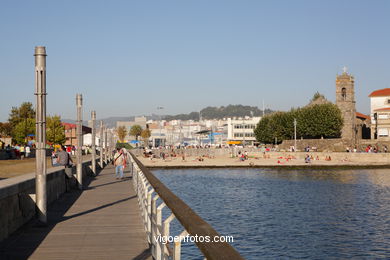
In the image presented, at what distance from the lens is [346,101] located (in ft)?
443

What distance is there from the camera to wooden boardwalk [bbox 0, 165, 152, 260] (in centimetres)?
917

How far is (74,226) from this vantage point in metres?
12.3

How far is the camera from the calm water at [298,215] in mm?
26312

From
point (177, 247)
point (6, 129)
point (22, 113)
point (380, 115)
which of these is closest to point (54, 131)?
point (22, 113)

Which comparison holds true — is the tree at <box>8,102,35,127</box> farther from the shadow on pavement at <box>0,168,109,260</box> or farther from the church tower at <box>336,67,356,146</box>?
the shadow on pavement at <box>0,168,109,260</box>

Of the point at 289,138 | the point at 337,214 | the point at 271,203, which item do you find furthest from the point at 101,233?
the point at 289,138

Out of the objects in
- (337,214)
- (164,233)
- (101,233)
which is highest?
(164,233)

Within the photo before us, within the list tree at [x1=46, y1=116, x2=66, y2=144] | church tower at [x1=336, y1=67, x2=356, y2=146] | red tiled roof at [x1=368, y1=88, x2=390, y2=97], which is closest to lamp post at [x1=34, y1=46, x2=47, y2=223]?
tree at [x1=46, y1=116, x2=66, y2=144]

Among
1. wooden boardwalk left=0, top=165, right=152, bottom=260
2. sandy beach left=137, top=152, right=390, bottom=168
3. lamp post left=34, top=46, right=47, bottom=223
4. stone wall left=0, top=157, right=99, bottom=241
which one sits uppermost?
lamp post left=34, top=46, right=47, bottom=223

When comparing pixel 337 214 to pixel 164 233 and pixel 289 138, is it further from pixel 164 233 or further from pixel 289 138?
pixel 289 138

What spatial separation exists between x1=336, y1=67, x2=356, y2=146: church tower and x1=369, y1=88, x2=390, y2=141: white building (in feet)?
18.5

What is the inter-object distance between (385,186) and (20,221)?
61.1 meters

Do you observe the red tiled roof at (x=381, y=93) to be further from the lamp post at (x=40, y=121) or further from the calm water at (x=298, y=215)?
the lamp post at (x=40, y=121)

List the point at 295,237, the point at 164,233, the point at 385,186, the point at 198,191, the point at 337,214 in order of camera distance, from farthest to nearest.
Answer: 1. the point at 385,186
2. the point at 198,191
3. the point at 337,214
4. the point at 295,237
5. the point at 164,233
